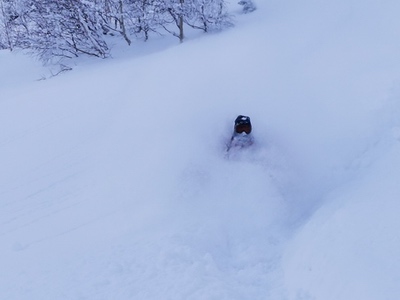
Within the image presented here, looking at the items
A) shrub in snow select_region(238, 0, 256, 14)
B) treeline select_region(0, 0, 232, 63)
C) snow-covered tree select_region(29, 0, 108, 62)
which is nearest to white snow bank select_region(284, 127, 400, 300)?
treeline select_region(0, 0, 232, 63)

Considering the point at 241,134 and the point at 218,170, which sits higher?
the point at 241,134

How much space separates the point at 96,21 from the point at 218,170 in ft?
22.0

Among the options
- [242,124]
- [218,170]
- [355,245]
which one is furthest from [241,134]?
[355,245]

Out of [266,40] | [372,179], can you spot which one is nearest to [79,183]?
[372,179]

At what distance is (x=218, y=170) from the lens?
7086 mm

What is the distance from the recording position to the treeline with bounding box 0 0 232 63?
1024cm

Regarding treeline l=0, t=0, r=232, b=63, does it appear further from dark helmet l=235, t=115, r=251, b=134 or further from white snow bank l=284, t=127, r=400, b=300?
white snow bank l=284, t=127, r=400, b=300

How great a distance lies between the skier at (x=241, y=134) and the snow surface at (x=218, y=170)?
19 cm

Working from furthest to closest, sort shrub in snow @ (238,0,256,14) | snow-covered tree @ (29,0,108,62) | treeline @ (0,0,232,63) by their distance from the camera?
shrub in snow @ (238,0,256,14) → snow-covered tree @ (29,0,108,62) → treeline @ (0,0,232,63)

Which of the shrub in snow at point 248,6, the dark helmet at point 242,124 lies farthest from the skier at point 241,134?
the shrub in snow at point 248,6

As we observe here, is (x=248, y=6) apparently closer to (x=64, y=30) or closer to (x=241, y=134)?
(x=64, y=30)

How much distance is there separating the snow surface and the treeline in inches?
28.8

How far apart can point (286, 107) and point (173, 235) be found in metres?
3.85

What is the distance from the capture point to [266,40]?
9367mm
